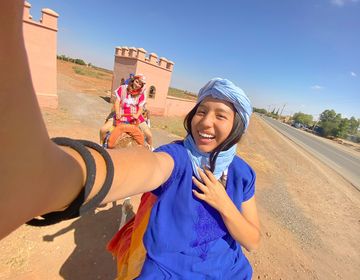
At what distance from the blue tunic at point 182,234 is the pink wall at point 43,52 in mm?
9909

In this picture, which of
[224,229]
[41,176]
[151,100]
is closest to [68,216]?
[41,176]

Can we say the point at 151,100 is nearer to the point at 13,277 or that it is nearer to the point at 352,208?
the point at 352,208

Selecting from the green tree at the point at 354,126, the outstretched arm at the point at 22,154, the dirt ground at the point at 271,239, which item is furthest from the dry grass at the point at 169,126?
the green tree at the point at 354,126

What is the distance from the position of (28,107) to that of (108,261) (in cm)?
313

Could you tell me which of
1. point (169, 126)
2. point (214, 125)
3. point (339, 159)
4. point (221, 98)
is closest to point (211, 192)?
point (214, 125)

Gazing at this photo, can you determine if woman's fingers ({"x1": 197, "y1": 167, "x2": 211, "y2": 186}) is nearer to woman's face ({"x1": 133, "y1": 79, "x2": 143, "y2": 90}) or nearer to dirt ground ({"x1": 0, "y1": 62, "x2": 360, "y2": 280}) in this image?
dirt ground ({"x1": 0, "y1": 62, "x2": 360, "y2": 280})

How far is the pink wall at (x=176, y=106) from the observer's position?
1766 centimetres

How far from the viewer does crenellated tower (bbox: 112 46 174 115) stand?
1428 cm

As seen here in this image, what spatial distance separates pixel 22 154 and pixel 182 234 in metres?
1.08

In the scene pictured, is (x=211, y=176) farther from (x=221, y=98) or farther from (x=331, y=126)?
(x=331, y=126)

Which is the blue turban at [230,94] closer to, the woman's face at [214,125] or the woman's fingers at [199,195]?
the woman's face at [214,125]

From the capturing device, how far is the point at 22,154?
1.33 ft

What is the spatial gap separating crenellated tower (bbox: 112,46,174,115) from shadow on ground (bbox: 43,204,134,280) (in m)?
11.9

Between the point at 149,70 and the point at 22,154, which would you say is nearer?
the point at 22,154
